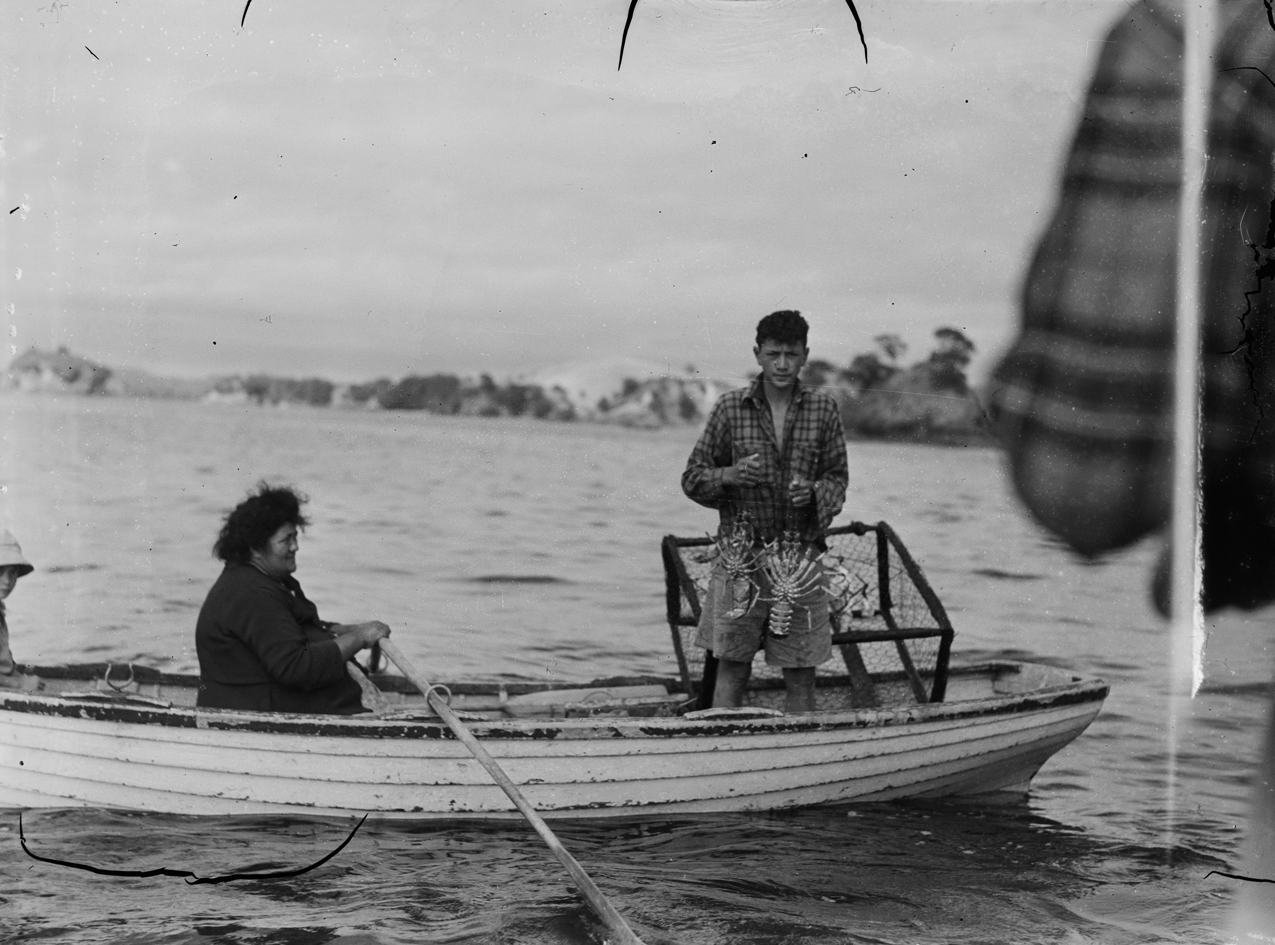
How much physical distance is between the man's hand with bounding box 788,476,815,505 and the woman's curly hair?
186cm

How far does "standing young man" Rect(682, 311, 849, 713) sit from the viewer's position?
17.1ft

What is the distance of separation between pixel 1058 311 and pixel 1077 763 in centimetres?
286

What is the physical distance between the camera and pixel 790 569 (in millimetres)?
5320

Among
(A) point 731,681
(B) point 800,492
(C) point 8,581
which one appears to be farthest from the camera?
(A) point 731,681

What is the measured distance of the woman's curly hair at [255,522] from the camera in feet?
16.8

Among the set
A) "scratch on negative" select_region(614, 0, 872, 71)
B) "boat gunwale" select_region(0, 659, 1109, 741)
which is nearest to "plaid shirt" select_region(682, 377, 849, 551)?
"boat gunwale" select_region(0, 659, 1109, 741)

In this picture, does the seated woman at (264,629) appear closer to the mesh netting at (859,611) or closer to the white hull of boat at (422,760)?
the white hull of boat at (422,760)

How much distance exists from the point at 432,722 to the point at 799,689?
5.18ft

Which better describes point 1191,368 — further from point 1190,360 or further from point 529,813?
point 529,813

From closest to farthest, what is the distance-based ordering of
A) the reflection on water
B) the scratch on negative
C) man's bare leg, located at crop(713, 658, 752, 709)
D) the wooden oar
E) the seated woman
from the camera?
the scratch on negative, the wooden oar, the reflection on water, the seated woman, man's bare leg, located at crop(713, 658, 752, 709)

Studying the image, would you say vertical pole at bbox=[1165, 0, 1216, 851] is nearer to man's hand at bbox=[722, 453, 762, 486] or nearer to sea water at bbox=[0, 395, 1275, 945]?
sea water at bbox=[0, 395, 1275, 945]

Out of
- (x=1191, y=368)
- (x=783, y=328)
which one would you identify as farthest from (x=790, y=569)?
(x=1191, y=368)

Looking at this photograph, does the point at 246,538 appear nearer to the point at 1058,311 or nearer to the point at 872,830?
the point at 872,830

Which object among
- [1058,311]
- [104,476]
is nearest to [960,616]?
[1058,311]
